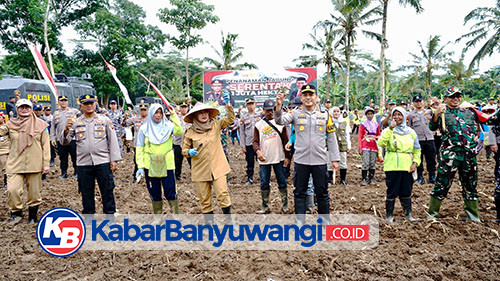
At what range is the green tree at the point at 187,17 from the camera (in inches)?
939

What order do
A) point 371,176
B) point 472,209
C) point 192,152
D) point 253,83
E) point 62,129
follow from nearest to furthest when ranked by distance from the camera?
point 192,152 < point 472,209 < point 371,176 < point 62,129 < point 253,83

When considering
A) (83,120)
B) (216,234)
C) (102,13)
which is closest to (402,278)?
(216,234)

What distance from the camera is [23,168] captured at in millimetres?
5191

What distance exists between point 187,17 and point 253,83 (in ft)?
42.1

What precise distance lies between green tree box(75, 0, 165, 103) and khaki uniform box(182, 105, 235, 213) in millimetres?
23276

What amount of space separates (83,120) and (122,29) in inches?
941

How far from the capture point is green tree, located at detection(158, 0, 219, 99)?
939 inches

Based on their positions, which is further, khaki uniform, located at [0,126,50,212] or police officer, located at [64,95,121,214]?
khaki uniform, located at [0,126,50,212]

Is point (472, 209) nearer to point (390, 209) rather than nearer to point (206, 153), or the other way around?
point (390, 209)

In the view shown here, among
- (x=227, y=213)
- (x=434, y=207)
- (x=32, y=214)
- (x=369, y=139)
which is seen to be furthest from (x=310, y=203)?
(x=32, y=214)

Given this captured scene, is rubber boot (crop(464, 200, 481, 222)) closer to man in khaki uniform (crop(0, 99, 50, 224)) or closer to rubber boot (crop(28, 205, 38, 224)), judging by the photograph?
man in khaki uniform (crop(0, 99, 50, 224))

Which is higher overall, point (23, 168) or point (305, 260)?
point (23, 168)

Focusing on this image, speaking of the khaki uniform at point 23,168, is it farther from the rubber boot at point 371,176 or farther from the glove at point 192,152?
the rubber boot at point 371,176

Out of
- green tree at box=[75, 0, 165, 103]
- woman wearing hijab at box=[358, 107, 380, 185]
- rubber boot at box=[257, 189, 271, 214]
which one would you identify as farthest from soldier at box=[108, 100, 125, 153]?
green tree at box=[75, 0, 165, 103]
